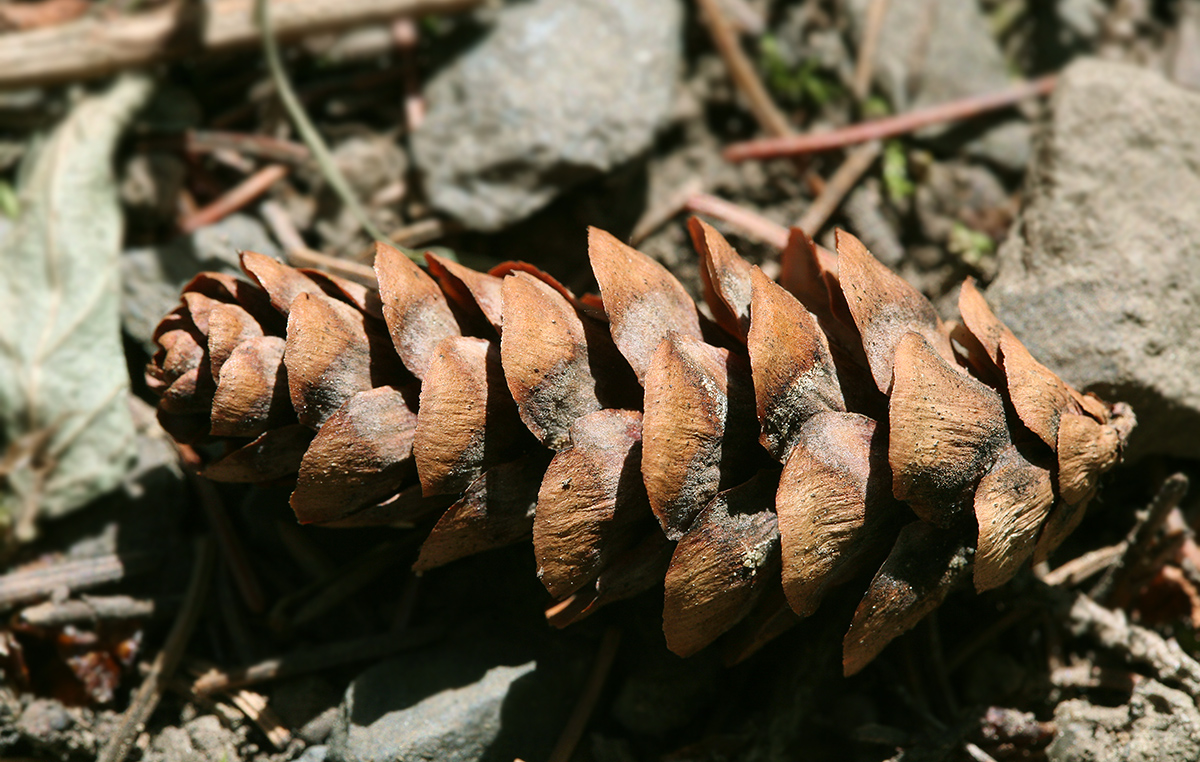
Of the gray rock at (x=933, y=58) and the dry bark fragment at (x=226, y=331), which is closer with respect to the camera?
the dry bark fragment at (x=226, y=331)

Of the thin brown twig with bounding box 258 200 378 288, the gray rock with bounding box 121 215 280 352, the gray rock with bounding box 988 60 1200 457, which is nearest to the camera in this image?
the gray rock with bounding box 988 60 1200 457

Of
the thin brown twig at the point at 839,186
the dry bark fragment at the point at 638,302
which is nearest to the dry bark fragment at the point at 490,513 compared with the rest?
the dry bark fragment at the point at 638,302

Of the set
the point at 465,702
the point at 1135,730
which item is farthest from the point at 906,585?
the point at 465,702

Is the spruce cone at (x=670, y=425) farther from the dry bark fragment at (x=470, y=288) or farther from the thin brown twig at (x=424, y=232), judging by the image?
the thin brown twig at (x=424, y=232)

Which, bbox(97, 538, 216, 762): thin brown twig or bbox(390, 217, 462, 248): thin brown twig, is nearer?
bbox(97, 538, 216, 762): thin brown twig

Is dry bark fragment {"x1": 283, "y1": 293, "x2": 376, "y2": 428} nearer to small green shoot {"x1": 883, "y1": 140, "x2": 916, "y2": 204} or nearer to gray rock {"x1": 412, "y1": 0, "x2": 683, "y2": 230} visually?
gray rock {"x1": 412, "y1": 0, "x2": 683, "y2": 230}

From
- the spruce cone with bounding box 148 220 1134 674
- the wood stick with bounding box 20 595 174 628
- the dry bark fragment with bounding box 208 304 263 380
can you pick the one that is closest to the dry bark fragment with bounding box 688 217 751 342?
the spruce cone with bounding box 148 220 1134 674

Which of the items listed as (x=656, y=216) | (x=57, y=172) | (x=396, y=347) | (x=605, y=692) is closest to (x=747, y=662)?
(x=605, y=692)

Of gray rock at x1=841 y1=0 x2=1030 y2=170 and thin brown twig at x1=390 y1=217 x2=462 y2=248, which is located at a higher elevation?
gray rock at x1=841 y1=0 x2=1030 y2=170
